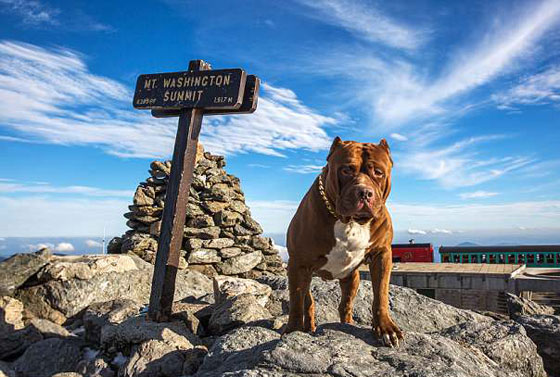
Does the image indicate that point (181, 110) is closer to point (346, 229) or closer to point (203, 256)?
point (346, 229)

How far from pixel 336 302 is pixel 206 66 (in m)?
4.04

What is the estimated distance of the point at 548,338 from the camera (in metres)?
5.14

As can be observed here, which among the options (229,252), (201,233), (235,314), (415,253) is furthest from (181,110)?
(415,253)

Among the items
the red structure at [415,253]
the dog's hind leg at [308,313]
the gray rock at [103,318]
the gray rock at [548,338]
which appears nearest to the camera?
the dog's hind leg at [308,313]

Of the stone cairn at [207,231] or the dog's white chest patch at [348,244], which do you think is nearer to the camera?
the dog's white chest patch at [348,244]

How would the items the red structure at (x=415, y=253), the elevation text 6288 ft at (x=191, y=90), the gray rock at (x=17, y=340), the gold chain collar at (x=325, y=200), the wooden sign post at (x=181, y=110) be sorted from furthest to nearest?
the red structure at (x=415, y=253) → the elevation text 6288 ft at (x=191, y=90) → the wooden sign post at (x=181, y=110) → the gray rock at (x=17, y=340) → the gold chain collar at (x=325, y=200)

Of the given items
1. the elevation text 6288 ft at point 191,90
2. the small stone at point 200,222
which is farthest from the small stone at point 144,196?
the elevation text 6288 ft at point 191,90

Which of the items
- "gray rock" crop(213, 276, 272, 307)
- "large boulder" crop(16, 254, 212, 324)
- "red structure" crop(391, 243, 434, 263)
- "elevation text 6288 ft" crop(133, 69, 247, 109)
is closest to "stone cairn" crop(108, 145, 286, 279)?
"large boulder" crop(16, 254, 212, 324)

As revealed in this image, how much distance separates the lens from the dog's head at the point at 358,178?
2.99 m

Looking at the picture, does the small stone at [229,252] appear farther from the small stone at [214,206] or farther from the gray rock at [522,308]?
the gray rock at [522,308]

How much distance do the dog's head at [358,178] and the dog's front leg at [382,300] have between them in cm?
60

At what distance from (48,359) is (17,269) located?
2701 mm

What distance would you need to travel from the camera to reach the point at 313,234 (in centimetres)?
357

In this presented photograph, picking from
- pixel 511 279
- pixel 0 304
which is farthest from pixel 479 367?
pixel 511 279
